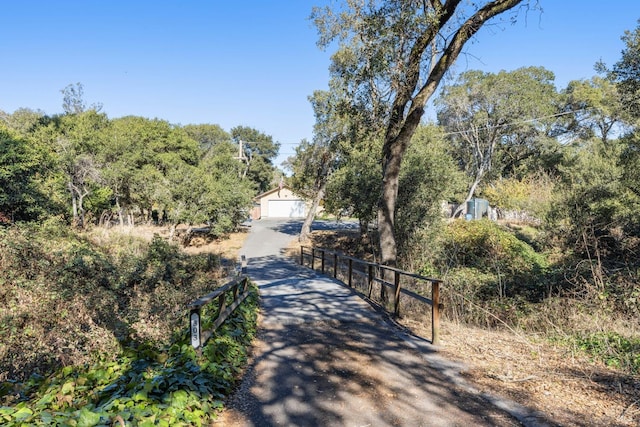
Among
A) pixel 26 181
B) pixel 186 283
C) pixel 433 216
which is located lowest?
pixel 186 283

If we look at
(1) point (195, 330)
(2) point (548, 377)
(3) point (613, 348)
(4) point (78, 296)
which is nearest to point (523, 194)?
(3) point (613, 348)

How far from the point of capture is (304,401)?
3979 mm

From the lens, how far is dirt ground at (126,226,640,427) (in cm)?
364

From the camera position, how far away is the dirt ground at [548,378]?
11.9ft

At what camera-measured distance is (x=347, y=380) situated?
4.49 metres

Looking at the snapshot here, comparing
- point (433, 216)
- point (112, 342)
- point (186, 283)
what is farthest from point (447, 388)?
point (433, 216)

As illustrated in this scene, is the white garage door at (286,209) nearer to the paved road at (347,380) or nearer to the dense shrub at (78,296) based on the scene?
the dense shrub at (78,296)

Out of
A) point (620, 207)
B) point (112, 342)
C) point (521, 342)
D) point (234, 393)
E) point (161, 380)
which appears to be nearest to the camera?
point (161, 380)

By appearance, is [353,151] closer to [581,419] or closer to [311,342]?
[311,342]

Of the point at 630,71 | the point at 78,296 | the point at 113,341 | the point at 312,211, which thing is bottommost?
the point at 113,341

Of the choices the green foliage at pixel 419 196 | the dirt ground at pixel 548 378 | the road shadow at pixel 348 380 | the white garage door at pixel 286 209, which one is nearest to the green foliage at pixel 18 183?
the road shadow at pixel 348 380

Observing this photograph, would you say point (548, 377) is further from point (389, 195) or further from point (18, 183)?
point (18, 183)

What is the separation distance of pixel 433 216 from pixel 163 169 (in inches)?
920

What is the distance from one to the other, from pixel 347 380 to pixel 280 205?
46.2 metres
